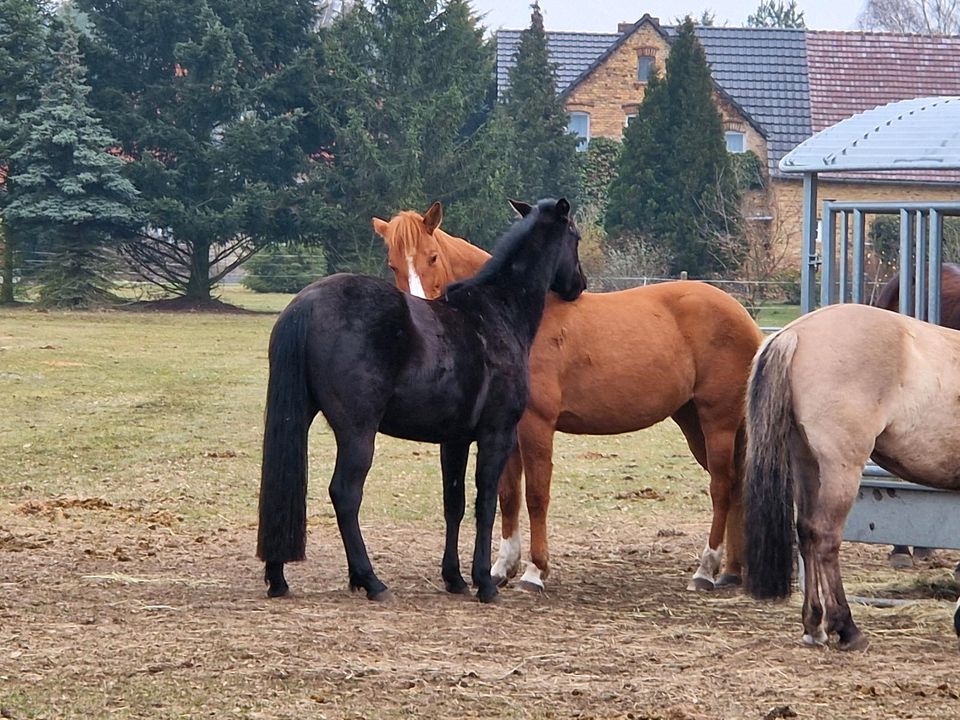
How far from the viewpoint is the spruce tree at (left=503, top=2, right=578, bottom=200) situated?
3938cm

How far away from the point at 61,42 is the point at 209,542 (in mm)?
26879

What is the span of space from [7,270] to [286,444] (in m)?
27.7

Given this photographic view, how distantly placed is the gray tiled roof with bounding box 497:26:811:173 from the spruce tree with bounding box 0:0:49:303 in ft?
52.8

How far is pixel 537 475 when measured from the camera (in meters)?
7.49

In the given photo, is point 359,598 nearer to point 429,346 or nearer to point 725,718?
point 429,346

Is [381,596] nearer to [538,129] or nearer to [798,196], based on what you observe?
[798,196]

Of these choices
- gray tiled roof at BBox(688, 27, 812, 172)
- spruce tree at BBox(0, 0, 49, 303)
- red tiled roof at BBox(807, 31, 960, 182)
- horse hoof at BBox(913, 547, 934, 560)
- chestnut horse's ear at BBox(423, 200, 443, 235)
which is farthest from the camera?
gray tiled roof at BBox(688, 27, 812, 172)

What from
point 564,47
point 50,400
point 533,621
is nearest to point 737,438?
point 533,621

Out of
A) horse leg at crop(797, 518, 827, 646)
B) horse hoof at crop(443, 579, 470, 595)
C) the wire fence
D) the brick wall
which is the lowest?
horse hoof at crop(443, 579, 470, 595)

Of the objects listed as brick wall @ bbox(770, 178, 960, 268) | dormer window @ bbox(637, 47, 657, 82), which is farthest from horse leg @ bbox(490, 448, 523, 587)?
dormer window @ bbox(637, 47, 657, 82)

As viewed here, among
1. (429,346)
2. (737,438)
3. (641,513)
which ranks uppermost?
(429,346)

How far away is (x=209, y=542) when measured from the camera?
8.58 meters

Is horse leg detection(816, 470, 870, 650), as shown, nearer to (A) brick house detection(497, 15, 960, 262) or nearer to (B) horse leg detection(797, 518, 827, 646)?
(B) horse leg detection(797, 518, 827, 646)

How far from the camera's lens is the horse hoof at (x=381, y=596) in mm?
6723
